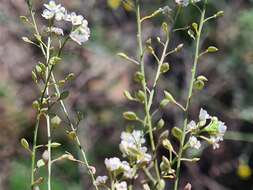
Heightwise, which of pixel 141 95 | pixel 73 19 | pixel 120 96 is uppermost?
pixel 120 96

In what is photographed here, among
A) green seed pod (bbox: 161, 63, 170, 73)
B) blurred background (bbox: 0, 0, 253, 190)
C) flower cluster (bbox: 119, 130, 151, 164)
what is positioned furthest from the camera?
blurred background (bbox: 0, 0, 253, 190)

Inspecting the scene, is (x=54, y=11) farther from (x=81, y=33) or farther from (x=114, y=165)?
(x=114, y=165)

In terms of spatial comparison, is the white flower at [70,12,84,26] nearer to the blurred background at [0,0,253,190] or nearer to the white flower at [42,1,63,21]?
the white flower at [42,1,63,21]

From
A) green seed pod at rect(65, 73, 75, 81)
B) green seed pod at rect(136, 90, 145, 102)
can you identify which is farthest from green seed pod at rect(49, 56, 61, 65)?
green seed pod at rect(136, 90, 145, 102)

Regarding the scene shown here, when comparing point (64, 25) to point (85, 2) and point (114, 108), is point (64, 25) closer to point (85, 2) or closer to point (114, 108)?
point (85, 2)

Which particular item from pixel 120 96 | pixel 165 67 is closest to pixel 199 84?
pixel 165 67

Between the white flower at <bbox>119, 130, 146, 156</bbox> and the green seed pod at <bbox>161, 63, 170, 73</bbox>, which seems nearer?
the white flower at <bbox>119, 130, 146, 156</bbox>

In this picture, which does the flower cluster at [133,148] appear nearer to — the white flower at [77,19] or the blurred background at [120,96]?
the white flower at [77,19]

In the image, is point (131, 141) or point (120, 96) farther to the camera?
point (120, 96)
